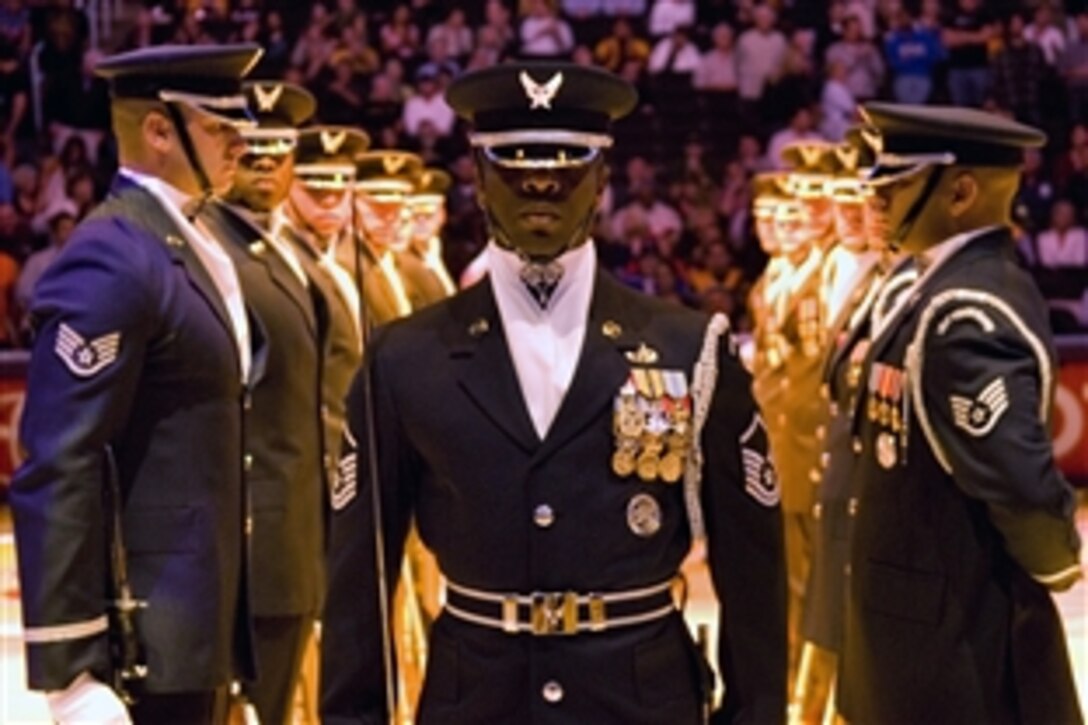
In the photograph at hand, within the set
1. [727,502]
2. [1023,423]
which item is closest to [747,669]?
[727,502]

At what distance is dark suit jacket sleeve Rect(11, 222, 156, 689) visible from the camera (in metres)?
3.68

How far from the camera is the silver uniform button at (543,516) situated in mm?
3244

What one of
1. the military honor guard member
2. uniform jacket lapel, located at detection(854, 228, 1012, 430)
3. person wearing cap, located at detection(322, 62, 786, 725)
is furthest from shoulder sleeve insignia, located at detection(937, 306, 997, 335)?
the military honor guard member

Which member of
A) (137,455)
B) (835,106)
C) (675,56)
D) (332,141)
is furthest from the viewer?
(675,56)

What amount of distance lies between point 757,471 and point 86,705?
1152 millimetres

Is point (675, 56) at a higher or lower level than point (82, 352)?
lower

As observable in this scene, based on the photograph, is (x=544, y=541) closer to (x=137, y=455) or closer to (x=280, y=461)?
(x=137, y=455)

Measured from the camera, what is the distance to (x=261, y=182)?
6.04m

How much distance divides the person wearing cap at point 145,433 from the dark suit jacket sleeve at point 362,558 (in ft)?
1.84

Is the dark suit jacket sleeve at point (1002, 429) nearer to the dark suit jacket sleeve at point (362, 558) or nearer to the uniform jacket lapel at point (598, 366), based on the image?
the uniform jacket lapel at point (598, 366)

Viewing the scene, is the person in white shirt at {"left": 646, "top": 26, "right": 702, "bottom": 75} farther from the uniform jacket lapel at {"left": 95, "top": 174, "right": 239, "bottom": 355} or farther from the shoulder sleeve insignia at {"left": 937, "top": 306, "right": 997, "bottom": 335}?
the uniform jacket lapel at {"left": 95, "top": 174, "right": 239, "bottom": 355}

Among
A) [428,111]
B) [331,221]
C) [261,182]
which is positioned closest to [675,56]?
[428,111]

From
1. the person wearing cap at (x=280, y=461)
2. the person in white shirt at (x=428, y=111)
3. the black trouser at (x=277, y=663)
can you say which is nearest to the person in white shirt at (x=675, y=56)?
the person in white shirt at (x=428, y=111)

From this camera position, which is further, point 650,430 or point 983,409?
point 983,409
